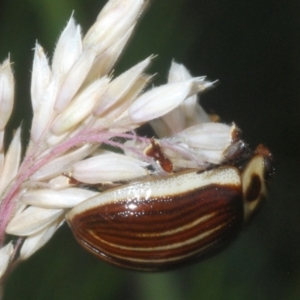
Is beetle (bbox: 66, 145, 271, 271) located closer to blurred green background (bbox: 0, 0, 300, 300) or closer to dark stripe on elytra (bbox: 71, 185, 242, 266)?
dark stripe on elytra (bbox: 71, 185, 242, 266)

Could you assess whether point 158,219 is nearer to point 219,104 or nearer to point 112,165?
point 112,165

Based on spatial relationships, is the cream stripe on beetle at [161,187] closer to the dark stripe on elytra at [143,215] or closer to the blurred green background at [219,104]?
the dark stripe on elytra at [143,215]

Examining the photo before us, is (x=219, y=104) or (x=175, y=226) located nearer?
(x=175, y=226)

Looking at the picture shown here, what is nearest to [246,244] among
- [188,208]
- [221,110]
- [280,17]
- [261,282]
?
[261,282]

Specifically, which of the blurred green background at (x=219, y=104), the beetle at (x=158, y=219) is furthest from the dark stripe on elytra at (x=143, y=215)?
the blurred green background at (x=219, y=104)

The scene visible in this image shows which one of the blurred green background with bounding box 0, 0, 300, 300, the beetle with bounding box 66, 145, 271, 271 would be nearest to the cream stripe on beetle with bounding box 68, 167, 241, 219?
the beetle with bounding box 66, 145, 271, 271

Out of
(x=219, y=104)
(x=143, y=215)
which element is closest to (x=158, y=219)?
(x=143, y=215)
